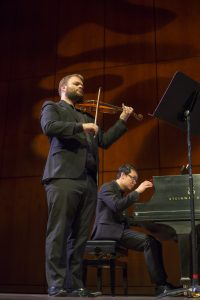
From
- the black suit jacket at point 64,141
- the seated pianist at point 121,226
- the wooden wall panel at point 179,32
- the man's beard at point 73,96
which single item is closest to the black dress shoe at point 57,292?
the black suit jacket at point 64,141

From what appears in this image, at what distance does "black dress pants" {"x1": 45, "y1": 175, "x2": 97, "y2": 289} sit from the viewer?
7.82ft

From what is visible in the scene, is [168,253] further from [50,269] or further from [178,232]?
[50,269]

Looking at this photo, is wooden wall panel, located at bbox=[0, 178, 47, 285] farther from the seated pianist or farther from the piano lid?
the piano lid

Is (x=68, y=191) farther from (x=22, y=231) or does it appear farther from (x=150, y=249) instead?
(x=22, y=231)

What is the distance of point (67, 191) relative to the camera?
252 cm

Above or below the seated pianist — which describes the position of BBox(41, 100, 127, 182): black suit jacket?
above

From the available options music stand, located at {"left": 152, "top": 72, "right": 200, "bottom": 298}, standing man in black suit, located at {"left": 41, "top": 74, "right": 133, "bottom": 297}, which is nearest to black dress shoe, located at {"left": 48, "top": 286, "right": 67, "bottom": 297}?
standing man in black suit, located at {"left": 41, "top": 74, "right": 133, "bottom": 297}

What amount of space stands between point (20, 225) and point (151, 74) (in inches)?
101

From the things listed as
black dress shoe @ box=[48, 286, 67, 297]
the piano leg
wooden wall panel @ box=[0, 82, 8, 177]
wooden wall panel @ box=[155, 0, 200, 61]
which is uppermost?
wooden wall panel @ box=[155, 0, 200, 61]

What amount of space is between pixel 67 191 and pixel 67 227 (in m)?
0.21

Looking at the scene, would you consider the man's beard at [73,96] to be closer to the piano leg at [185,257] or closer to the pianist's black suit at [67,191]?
the pianist's black suit at [67,191]

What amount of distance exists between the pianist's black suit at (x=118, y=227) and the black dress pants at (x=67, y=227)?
3.73 feet

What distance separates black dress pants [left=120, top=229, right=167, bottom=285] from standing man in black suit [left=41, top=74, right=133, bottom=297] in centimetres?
130

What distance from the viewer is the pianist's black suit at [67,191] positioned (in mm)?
2420
